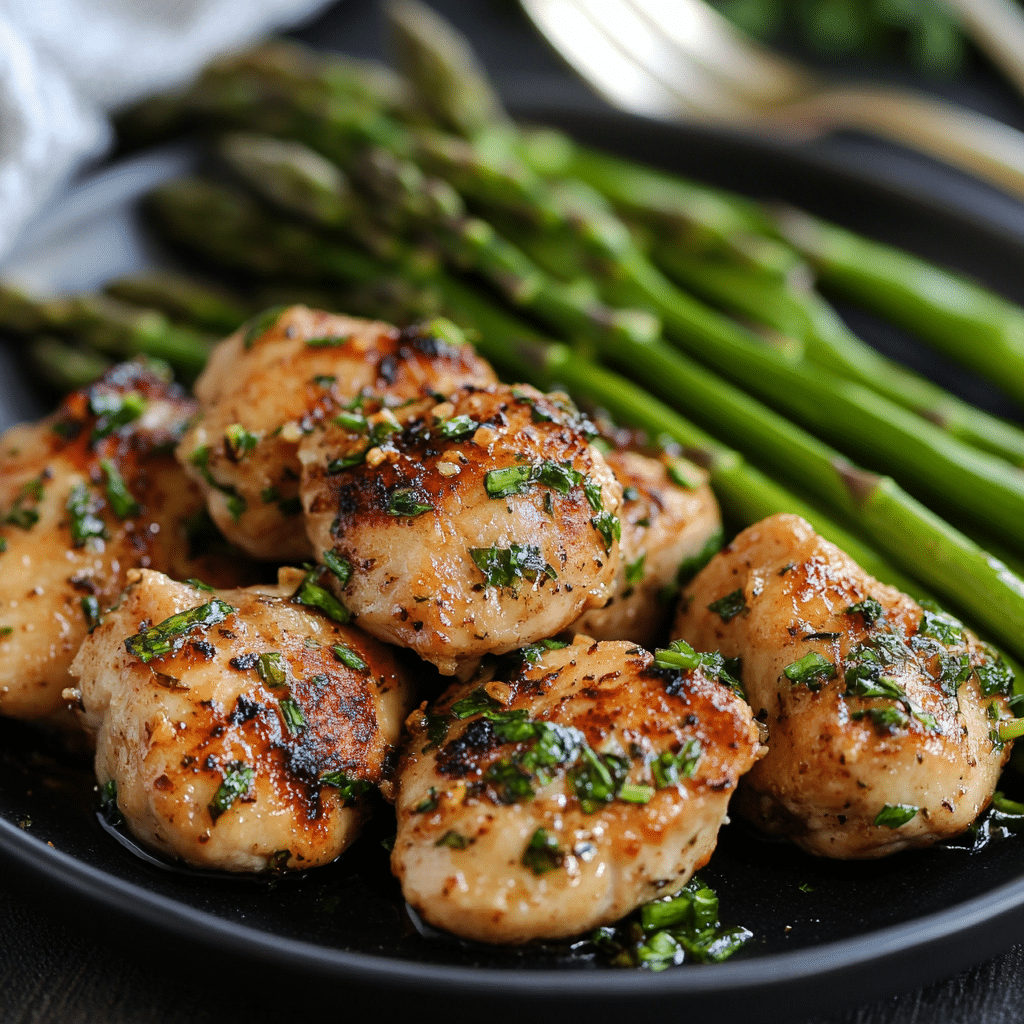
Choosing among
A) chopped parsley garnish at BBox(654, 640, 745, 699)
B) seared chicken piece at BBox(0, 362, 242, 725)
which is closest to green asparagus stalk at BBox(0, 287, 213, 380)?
seared chicken piece at BBox(0, 362, 242, 725)

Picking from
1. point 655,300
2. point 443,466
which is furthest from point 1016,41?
point 443,466

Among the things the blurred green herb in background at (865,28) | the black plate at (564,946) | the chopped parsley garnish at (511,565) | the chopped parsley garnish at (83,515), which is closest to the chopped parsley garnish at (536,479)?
the chopped parsley garnish at (511,565)

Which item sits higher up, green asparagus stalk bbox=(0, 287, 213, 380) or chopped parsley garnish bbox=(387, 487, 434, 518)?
chopped parsley garnish bbox=(387, 487, 434, 518)

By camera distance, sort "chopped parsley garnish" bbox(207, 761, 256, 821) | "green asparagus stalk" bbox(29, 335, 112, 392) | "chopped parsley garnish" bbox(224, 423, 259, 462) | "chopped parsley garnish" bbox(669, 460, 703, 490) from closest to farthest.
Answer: "chopped parsley garnish" bbox(207, 761, 256, 821) → "chopped parsley garnish" bbox(224, 423, 259, 462) → "chopped parsley garnish" bbox(669, 460, 703, 490) → "green asparagus stalk" bbox(29, 335, 112, 392)

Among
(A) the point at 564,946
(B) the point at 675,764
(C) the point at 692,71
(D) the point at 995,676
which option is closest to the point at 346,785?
(A) the point at 564,946

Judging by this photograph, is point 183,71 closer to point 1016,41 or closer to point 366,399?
point 366,399

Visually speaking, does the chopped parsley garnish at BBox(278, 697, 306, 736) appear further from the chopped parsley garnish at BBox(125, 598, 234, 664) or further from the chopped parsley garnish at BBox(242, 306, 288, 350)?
the chopped parsley garnish at BBox(242, 306, 288, 350)

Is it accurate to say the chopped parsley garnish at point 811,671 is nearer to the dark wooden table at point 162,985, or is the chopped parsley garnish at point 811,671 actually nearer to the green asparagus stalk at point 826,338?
the dark wooden table at point 162,985
